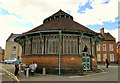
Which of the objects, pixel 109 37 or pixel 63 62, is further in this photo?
pixel 109 37

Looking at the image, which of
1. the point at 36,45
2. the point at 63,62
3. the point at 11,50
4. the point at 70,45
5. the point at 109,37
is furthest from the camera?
the point at 11,50

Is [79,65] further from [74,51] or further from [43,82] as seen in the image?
[43,82]

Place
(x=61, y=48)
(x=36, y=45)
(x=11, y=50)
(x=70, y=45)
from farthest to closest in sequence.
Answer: (x=11, y=50)
(x=36, y=45)
(x=70, y=45)
(x=61, y=48)

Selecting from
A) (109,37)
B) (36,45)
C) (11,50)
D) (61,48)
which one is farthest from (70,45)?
(11,50)

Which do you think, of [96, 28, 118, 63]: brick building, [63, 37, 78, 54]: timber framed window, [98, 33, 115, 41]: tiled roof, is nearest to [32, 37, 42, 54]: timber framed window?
[63, 37, 78, 54]: timber framed window

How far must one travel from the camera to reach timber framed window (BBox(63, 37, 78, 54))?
14656 mm

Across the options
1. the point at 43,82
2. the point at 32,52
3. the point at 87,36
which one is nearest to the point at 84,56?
the point at 87,36

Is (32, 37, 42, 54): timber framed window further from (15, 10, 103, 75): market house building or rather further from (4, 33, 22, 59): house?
(4, 33, 22, 59): house

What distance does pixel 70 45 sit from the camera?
14.8 metres

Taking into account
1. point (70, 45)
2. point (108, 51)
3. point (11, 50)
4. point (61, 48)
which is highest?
point (70, 45)

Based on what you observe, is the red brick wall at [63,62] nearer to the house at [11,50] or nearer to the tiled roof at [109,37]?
the tiled roof at [109,37]

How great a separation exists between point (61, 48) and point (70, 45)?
101 cm

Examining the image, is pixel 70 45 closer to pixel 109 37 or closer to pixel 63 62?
pixel 63 62

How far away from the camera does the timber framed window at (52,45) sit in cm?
1472
